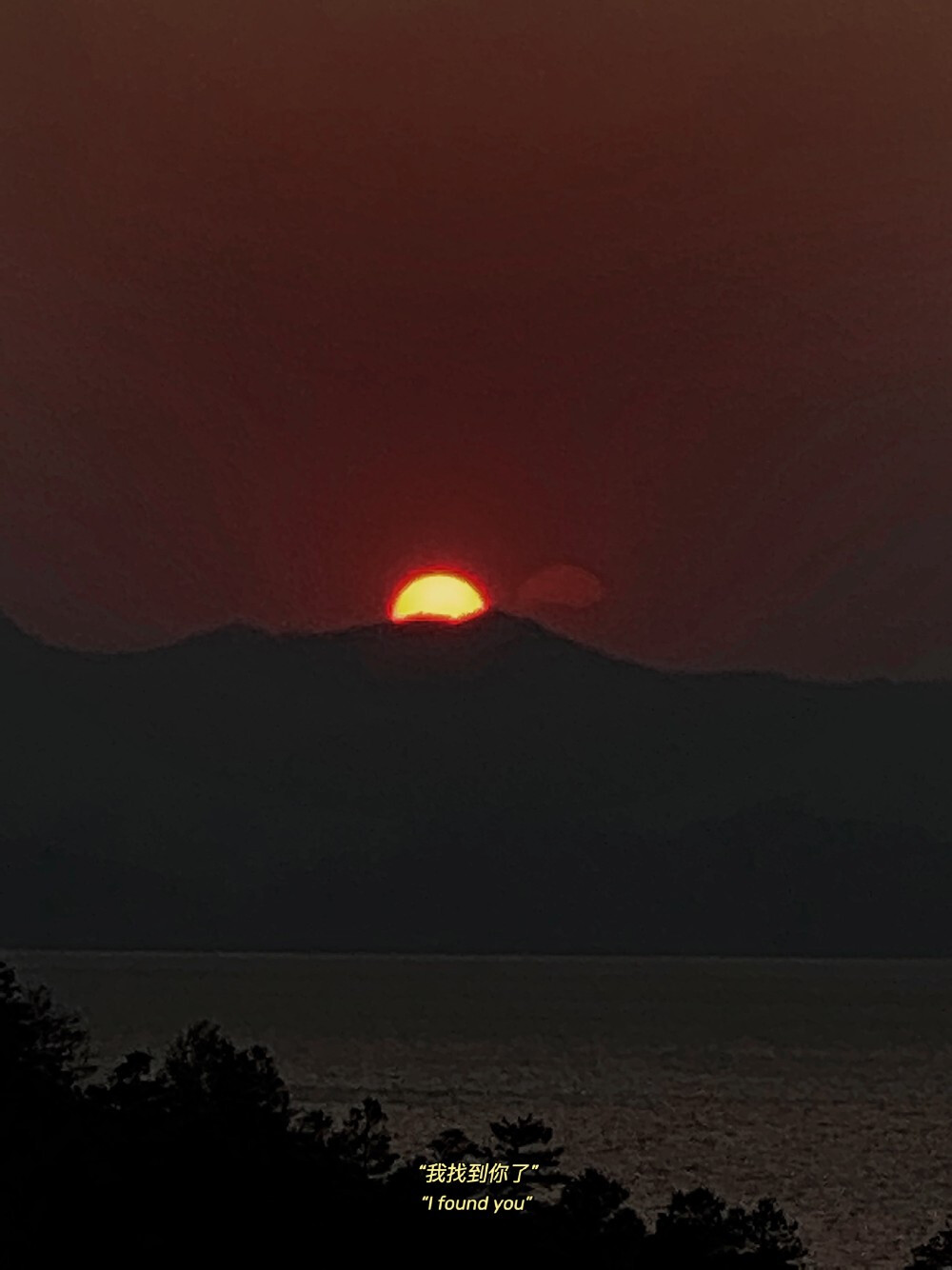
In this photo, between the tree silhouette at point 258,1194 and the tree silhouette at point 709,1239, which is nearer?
the tree silhouette at point 258,1194

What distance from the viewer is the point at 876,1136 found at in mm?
141625

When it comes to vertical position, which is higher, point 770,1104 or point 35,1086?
point 770,1104

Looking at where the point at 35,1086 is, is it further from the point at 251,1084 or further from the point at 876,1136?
the point at 876,1136

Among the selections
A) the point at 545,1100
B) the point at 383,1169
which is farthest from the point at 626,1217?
the point at 545,1100

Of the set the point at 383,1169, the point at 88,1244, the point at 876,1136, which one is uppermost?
the point at 876,1136

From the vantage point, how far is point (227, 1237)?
43812 mm

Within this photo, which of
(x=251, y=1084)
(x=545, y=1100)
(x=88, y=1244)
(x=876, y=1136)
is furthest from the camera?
(x=545, y=1100)

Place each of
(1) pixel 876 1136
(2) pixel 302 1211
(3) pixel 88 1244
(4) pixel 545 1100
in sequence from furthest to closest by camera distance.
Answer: (4) pixel 545 1100 → (1) pixel 876 1136 → (2) pixel 302 1211 → (3) pixel 88 1244

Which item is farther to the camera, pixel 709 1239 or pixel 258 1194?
pixel 709 1239

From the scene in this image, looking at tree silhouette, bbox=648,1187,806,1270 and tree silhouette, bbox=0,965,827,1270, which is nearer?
tree silhouette, bbox=0,965,827,1270

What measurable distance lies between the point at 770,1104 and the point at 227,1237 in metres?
123

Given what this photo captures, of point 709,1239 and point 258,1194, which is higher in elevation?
point 709,1239

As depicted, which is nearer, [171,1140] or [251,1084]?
[171,1140]

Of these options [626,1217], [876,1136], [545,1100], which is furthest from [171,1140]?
[545,1100]
